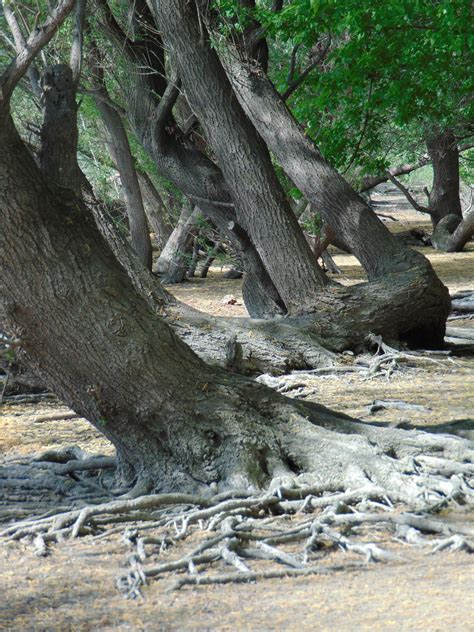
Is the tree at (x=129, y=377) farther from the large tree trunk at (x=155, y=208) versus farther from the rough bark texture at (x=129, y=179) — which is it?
the large tree trunk at (x=155, y=208)

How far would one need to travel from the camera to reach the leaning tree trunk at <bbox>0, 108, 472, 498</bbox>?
500cm

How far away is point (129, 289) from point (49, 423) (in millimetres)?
3136

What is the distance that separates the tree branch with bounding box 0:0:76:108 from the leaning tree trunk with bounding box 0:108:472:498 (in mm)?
153

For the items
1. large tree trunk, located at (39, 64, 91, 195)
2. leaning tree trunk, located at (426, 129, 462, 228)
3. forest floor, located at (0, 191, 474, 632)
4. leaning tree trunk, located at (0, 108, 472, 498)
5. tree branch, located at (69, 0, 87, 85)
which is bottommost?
forest floor, located at (0, 191, 474, 632)

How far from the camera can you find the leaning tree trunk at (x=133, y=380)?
5.00 metres

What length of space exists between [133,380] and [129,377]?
0.03m

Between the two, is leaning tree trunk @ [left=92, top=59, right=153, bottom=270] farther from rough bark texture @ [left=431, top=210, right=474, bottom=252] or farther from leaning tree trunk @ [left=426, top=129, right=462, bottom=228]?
leaning tree trunk @ [left=426, top=129, right=462, bottom=228]

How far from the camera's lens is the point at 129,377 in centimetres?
516

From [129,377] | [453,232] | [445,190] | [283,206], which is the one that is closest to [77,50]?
[129,377]

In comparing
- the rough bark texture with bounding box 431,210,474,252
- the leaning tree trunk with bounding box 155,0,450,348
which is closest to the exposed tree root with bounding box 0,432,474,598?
the leaning tree trunk with bounding box 155,0,450,348

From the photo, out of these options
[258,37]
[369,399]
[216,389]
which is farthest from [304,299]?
[216,389]

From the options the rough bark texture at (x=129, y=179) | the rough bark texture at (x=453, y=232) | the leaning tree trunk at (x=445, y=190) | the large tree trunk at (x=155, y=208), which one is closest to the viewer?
the rough bark texture at (x=129, y=179)

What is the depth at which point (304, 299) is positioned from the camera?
10656 mm

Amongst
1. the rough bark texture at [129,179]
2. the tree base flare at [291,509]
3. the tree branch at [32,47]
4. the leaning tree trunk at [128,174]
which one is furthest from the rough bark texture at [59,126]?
the rough bark texture at [129,179]
